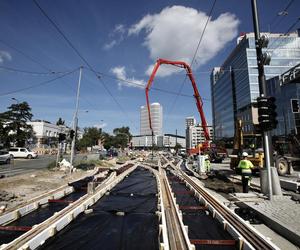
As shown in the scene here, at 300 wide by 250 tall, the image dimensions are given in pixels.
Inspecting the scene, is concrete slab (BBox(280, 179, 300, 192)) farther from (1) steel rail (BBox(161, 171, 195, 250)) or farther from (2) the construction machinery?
(1) steel rail (BBox(161, 171, 195, 250))

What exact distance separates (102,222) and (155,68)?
861 inches

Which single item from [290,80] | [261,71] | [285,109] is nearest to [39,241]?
[261,71]

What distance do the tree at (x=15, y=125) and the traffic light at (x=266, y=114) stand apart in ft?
168

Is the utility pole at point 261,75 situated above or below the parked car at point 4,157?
above

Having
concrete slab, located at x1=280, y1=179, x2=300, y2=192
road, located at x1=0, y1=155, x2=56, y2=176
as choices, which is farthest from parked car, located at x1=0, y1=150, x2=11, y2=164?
concrete slab, located at x1=280, y1=179, x2=300, y2=192

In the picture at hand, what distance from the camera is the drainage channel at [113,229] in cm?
511

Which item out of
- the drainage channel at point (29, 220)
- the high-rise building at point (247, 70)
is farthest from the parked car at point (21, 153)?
the high-rise building at point (247, 70)

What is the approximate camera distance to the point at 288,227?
542 centimetres

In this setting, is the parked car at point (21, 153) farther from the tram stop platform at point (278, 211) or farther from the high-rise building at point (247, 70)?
the high-rise building at point (247, 70)

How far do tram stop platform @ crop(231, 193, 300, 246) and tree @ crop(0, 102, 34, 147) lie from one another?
5078cm

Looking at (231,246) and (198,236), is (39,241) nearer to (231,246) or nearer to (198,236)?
(198,236)

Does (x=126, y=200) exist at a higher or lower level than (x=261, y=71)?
lower

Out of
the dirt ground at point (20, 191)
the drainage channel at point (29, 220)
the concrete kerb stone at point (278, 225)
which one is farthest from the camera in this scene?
the dirt ground at point (20, 191)

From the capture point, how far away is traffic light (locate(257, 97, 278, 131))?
29.1ft
